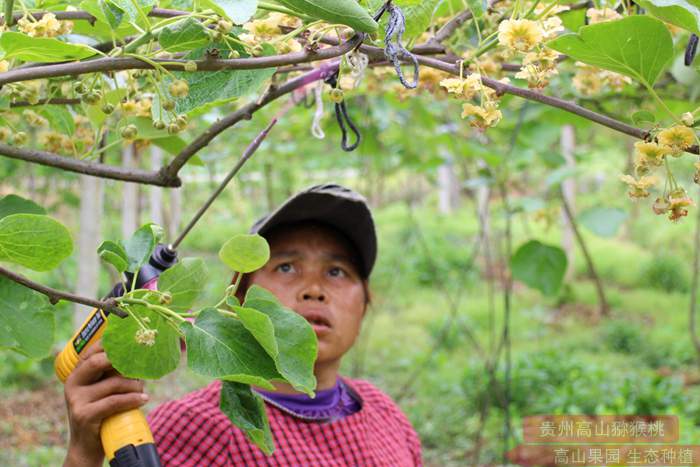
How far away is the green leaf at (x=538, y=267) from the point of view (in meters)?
1.57

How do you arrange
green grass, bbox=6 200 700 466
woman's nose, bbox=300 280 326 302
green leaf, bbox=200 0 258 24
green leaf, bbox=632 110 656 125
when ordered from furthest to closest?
green grass, bbox=6 200 700 466 < woman's nose, bbox=300 280 326 302 < green leaf, bbox=632 110 656 125 < green leaf, bbox=200 0 258 24

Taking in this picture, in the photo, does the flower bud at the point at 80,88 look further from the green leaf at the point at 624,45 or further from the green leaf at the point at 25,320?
the green leaf at the point at 624,45

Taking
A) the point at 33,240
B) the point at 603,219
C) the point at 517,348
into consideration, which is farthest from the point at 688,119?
the point at 517,348

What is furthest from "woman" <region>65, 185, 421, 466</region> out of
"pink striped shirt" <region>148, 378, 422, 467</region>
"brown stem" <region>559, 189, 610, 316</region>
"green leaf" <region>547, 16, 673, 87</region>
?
"brown stem" <region>559, 189, 610, 316</region>

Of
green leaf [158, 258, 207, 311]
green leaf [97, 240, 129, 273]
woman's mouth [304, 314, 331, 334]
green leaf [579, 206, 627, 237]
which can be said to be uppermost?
green leaf [579, 206, 627, 237]

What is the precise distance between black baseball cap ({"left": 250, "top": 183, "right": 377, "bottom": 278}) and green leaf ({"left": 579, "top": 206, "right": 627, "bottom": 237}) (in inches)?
32.9

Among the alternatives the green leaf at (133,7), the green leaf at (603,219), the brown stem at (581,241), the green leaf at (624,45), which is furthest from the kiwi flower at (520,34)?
the brown stem at (581,241)

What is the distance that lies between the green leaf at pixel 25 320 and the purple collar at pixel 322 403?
42 centimetres

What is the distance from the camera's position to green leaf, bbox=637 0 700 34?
0.47 metres

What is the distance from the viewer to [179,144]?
0.81 m

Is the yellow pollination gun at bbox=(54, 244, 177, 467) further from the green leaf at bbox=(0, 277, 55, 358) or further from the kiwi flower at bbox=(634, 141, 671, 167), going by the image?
the kiwi flower at bbox=(634, 141, 671, 167)

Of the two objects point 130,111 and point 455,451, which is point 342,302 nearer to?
point 130,111

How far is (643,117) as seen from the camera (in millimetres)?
560

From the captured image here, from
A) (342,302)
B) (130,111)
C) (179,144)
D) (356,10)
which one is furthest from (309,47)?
(342,302)
